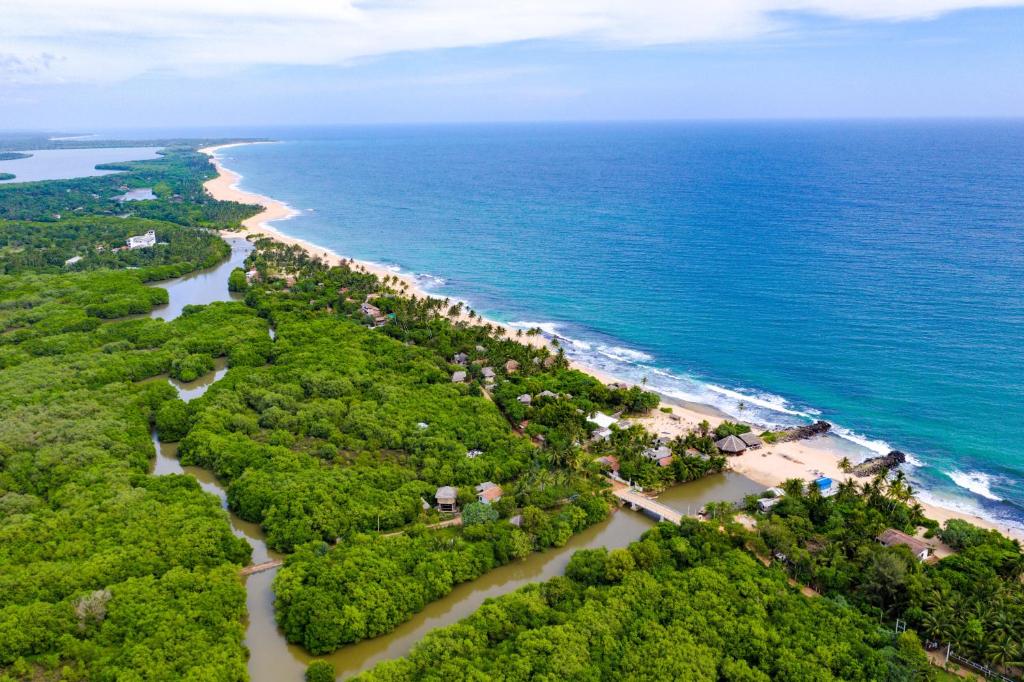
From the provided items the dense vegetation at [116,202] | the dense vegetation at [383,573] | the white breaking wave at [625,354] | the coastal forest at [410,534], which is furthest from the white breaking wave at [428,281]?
the dense vegetation at [383,573]

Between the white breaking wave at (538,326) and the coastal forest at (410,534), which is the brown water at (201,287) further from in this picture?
the white breaking wave at (538,326)

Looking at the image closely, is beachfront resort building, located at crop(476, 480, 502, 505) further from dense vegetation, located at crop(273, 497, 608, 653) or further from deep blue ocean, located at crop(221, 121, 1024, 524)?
deep blue ocean, located at crop(221, 121, 1024, 524)

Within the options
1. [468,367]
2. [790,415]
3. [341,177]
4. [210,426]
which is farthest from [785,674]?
[341,177]

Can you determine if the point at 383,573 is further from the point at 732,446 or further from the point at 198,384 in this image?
the point at 198,384

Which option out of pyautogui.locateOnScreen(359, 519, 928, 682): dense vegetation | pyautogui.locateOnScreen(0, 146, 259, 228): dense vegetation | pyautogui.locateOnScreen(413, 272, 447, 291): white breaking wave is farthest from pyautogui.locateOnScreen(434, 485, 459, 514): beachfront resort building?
pyautogui.locateOnScreen(0, 146, 259, 228): dense vegetation

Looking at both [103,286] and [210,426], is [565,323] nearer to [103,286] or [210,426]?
[210,426]
